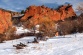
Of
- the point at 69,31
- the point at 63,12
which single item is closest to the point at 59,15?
the point at 63,12

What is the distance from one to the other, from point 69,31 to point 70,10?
70.3 meters

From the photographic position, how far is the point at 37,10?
91375mm

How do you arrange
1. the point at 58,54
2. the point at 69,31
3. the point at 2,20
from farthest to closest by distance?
the point at 2,20
the point at 69,31
the point at 58,54

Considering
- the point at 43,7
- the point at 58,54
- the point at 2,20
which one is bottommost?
the point at 58,54

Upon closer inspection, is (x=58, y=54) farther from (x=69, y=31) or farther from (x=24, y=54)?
(x=69, y=31)

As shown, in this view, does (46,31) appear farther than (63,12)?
No

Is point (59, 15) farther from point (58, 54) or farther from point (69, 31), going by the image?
point (58, 54)

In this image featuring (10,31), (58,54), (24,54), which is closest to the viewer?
(58,54)

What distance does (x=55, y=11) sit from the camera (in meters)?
97.2

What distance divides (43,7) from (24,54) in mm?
78364

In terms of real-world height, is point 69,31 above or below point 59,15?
below

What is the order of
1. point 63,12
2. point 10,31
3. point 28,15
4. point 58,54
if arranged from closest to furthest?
1. point 58,54
2. point 10,31
3. point 28,15
4. point 63,12

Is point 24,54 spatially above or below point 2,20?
below

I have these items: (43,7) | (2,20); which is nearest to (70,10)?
(43,7)
